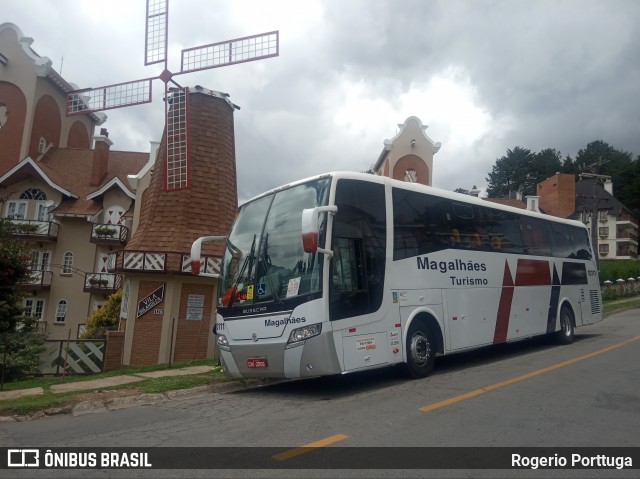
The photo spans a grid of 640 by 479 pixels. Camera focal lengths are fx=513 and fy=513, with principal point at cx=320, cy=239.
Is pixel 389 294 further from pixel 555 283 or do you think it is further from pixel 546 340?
pixel 546 340

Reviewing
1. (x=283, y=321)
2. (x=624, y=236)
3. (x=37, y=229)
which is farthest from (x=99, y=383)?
(x=624, y=236)

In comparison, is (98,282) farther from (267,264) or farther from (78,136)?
(267,264)

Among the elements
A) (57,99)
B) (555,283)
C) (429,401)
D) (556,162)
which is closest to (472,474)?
(429,401)

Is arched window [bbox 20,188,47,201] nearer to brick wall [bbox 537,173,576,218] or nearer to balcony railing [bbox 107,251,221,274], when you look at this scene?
balcony railing [bbox 107,251,221,274]

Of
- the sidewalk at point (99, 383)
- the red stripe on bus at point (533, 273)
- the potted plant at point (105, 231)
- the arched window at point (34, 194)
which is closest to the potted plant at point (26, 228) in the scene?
the arched window at point (34, 194)

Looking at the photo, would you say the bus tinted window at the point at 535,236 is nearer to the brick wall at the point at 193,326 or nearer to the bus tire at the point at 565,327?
the bus tire at the point at 565,327

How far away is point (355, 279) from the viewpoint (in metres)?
8.64

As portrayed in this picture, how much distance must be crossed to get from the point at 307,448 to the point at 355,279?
11.9 feet

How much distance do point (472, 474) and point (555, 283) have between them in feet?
36.7

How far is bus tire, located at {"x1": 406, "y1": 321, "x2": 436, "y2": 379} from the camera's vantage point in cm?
946

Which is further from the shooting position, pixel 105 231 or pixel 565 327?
pixel 105 231

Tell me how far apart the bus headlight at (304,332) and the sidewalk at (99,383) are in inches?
167

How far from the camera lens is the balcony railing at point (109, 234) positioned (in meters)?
30.4

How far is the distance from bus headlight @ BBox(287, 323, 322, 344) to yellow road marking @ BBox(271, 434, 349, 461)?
2.29 m
